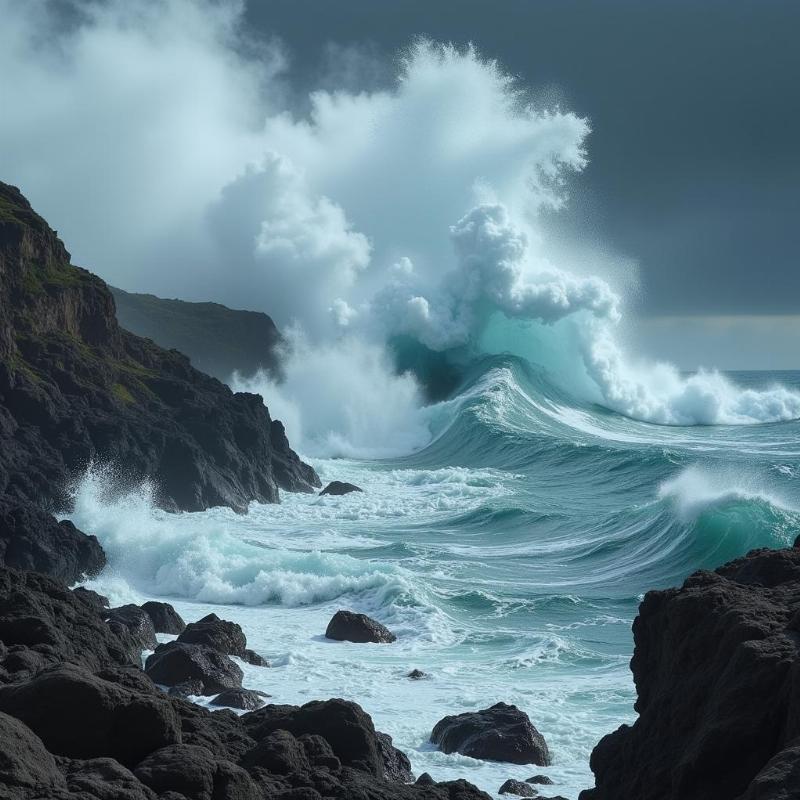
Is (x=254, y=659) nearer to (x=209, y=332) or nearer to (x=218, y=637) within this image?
(x=218, y=637)

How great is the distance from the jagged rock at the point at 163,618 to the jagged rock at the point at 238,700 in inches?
171

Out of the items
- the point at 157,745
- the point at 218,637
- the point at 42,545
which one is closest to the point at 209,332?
the point at 42,545

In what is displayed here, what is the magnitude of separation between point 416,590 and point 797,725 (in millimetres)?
14464

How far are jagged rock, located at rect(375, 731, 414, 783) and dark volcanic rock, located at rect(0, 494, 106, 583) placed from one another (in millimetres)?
10230

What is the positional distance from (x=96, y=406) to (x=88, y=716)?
26698 millimetres

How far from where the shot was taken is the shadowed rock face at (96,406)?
93.2ft

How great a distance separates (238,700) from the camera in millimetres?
12445

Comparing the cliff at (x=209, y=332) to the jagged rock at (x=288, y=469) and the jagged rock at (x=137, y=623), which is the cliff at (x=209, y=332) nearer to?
the jagged rock at (x=288, y=469)

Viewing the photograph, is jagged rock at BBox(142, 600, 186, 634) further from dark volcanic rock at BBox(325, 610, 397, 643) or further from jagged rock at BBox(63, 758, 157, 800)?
jagged rock at BBox(63, 758, 157, 800)

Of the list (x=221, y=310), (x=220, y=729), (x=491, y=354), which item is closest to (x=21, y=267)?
(x=491, y=354)

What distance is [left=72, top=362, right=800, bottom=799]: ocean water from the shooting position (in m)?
13.7

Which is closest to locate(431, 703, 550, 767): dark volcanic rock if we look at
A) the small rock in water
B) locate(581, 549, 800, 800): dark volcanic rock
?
the small rock in water

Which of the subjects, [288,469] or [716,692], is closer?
[716,692]

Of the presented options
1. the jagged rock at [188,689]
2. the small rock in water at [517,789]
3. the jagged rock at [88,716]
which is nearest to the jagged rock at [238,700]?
the jagged rock at [188,689]
